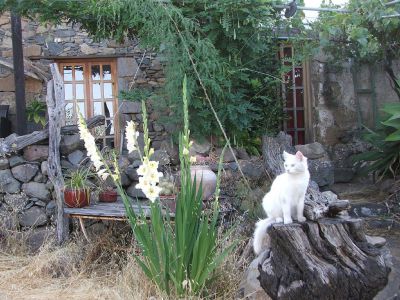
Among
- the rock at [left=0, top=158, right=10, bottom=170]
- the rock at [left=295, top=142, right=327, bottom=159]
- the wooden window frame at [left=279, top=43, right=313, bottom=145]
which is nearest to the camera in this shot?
the rock at [left=0, top=158, right=10, bottom=170]

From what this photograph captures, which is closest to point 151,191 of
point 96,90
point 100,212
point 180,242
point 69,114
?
point 180,242

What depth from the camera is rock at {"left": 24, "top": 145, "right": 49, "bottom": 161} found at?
5621 mm

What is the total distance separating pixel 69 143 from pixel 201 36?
1817mm

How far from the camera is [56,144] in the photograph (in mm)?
5434

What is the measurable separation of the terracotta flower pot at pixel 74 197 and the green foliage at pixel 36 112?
117 inches

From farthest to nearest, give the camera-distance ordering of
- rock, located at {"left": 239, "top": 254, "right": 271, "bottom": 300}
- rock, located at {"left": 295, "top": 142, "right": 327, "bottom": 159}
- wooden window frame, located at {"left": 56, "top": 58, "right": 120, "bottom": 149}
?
wooden window frame, located at {"left": 56, "top": 58, "right": 120, "bottom": 149}, rock, located at {"left": 295, "top": 142, "right": 327, "bottom": 159}, rock, located at {"left": 239, "top": 254, "right": 271, "bottom": 300}

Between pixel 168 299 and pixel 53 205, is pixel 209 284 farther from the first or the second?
pixel 53 205

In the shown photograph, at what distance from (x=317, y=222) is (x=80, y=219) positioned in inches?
98.1

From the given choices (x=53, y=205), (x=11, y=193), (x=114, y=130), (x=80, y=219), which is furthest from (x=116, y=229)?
(x=114, y=130)

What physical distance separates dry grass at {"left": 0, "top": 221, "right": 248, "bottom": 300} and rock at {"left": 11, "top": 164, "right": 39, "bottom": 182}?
2.03 ft

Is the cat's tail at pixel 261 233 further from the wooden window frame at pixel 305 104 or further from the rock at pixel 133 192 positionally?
the wooden window frame at pixel 305 104

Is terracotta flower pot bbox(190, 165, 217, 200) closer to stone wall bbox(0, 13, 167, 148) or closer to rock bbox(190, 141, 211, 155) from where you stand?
rock bbox(190, 141, 211, 155)

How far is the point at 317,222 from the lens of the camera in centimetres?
326

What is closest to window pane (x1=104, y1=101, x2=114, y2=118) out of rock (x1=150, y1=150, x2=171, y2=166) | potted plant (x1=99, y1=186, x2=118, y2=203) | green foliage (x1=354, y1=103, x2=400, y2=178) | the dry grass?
rock (x1=150, y1=150, x2=171, y2=166)
